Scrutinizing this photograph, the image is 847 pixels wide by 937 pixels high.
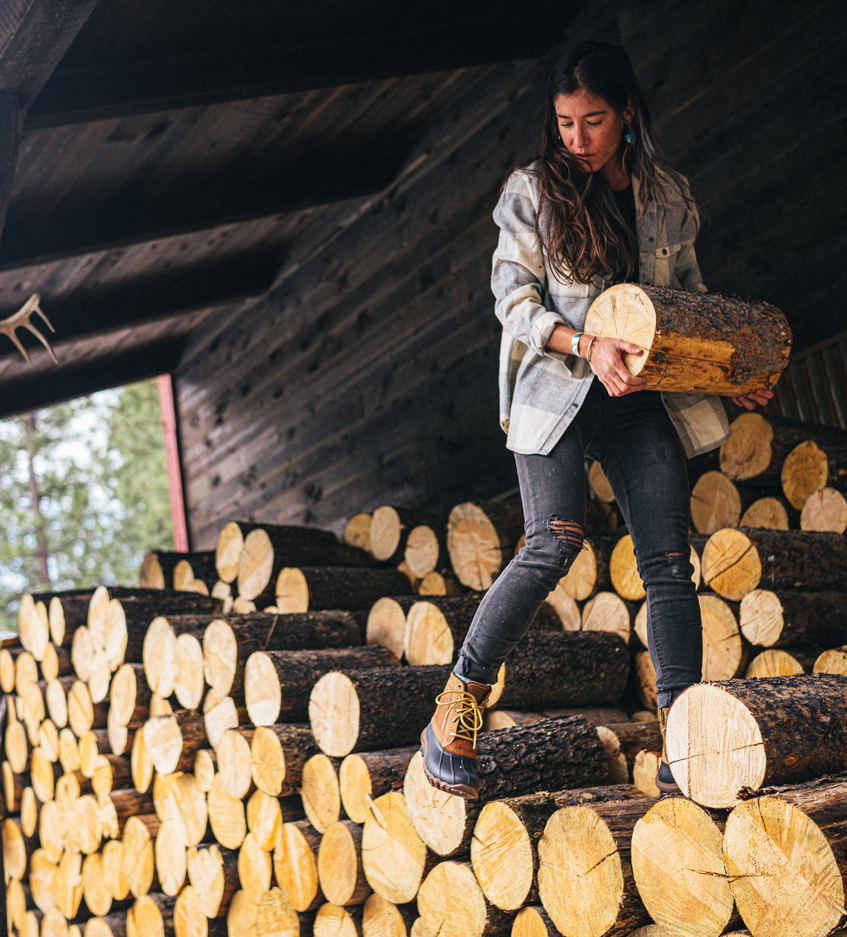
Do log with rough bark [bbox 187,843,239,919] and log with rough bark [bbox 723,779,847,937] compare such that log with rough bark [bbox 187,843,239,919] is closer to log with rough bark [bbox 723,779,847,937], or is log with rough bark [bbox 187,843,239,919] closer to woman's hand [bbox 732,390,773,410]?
log with rough bark [bbox 723,779,847,937]

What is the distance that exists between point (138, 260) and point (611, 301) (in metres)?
4.35

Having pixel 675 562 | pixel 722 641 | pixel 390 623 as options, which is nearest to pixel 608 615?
pixel 722 641

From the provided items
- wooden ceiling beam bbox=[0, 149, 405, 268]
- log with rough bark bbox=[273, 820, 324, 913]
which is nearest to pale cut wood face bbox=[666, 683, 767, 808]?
log with rough bark bbox=[273, 820, 324, 913]

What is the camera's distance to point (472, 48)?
467cm

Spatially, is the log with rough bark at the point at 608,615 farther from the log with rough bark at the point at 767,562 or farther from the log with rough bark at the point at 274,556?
the log with rough bark at the point at 274,556

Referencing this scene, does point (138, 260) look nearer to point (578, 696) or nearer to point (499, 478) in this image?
point (499, 478)

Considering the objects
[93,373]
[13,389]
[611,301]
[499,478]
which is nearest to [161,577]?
[499,478]

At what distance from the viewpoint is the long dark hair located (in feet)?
6.84

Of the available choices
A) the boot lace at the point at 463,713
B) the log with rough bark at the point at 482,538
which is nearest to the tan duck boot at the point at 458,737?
the boot lace at the point at 463,713

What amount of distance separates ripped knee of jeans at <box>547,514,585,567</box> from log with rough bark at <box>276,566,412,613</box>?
1980 millimetres

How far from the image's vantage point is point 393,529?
14.3ft

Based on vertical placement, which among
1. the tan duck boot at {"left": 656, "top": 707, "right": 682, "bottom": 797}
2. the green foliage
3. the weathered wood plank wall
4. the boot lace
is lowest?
the tan duck boot at {"left": 656, "top": 707, "right": 682, "bottom": 797}

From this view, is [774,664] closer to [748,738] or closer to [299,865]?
Result: [748,738]

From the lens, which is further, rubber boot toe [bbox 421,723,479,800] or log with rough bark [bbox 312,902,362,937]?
log with rough bark [bbox 312,902,362,937]
